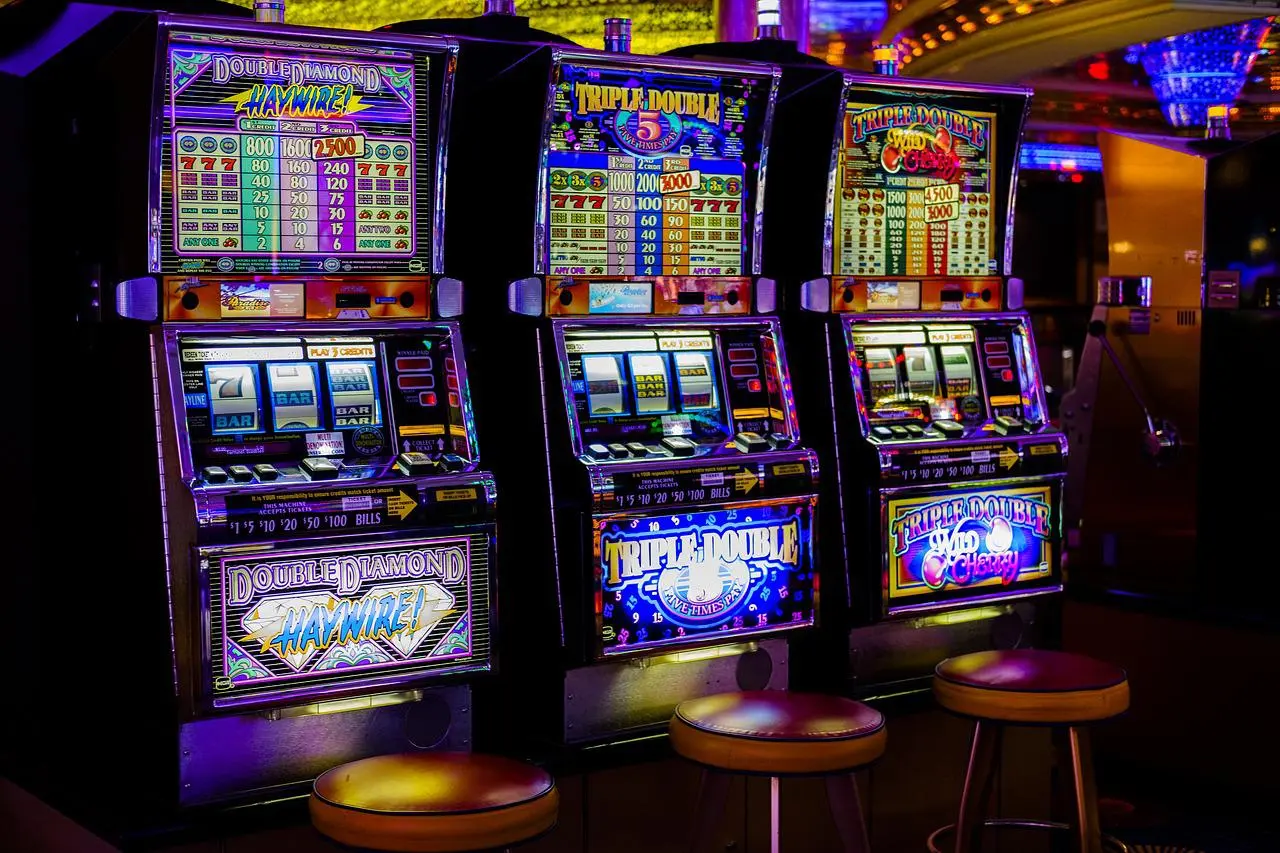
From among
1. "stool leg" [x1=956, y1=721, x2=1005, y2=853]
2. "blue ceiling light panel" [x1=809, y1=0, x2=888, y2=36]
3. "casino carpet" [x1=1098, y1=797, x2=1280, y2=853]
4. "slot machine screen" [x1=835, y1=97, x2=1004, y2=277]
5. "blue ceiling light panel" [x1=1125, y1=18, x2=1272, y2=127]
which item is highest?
"blue ceiling light panel" [x1=809, y1=0, x2=888, y2=36]

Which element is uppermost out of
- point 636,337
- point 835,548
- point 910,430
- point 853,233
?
point 853,233

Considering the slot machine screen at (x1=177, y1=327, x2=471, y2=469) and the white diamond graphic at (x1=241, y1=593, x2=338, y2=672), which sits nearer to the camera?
the white diamond graphic at (x1=241, y1=593, x2=338, y2=672)

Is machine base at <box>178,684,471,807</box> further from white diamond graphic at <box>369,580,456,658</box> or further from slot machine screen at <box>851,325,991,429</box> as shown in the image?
slot machine screen at <box>851,325,991,429</box>

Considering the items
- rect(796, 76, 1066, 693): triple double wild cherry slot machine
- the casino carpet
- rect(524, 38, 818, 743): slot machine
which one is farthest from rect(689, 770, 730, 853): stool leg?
the casino carpet

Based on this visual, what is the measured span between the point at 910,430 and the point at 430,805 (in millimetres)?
2559

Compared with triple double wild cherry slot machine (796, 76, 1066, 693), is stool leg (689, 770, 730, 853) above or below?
below

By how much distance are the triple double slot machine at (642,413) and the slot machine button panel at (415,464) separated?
1.37 ft

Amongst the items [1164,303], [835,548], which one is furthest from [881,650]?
[1164,303]

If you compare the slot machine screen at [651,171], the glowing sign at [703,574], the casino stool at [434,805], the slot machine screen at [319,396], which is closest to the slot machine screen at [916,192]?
the slot machine screen at [651,171]

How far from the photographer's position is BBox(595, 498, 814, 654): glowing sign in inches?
174

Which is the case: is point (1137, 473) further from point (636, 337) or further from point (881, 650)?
point (636, 337)

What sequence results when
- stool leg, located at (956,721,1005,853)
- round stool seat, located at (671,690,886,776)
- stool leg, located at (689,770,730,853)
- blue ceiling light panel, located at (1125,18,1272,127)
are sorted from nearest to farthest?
round stool seat, located at (671,690,886,776) < stool leg, located at (689,770,730,853) < stool leg, located at (956,721,1005,853) < blue ceiling light panel, located at (1125,18,1272,127)

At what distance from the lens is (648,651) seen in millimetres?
4500

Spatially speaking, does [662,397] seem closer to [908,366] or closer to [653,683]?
[653,683]
